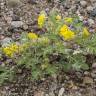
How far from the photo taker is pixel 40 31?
386cm

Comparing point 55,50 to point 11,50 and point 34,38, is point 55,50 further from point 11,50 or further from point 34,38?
point 11,50

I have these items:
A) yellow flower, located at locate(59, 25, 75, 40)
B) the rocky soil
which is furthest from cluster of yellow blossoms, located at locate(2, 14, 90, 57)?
the rocky soil

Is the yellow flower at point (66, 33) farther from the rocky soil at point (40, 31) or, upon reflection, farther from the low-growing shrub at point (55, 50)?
the rocky soil at point (40, 31)

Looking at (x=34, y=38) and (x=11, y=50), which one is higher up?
(x=34, y=38)

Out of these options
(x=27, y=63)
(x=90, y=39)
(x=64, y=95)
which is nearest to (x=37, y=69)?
(x=27, y=63)

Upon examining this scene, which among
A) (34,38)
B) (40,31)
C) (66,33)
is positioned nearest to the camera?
(66,33)

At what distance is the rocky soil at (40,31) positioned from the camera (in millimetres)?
3406

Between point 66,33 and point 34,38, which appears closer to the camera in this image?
point 66,33

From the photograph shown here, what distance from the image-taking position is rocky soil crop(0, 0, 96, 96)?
134 inches

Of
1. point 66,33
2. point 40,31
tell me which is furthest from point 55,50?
point 40,31

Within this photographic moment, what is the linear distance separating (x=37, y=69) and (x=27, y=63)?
105mm

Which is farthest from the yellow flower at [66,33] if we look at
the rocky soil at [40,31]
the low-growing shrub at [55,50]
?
the rocky soil at [40,31]

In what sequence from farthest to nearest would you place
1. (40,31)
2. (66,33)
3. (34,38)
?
1. (40,31)
2. (34,38)
3. (66,33)

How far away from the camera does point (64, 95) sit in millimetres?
3367
